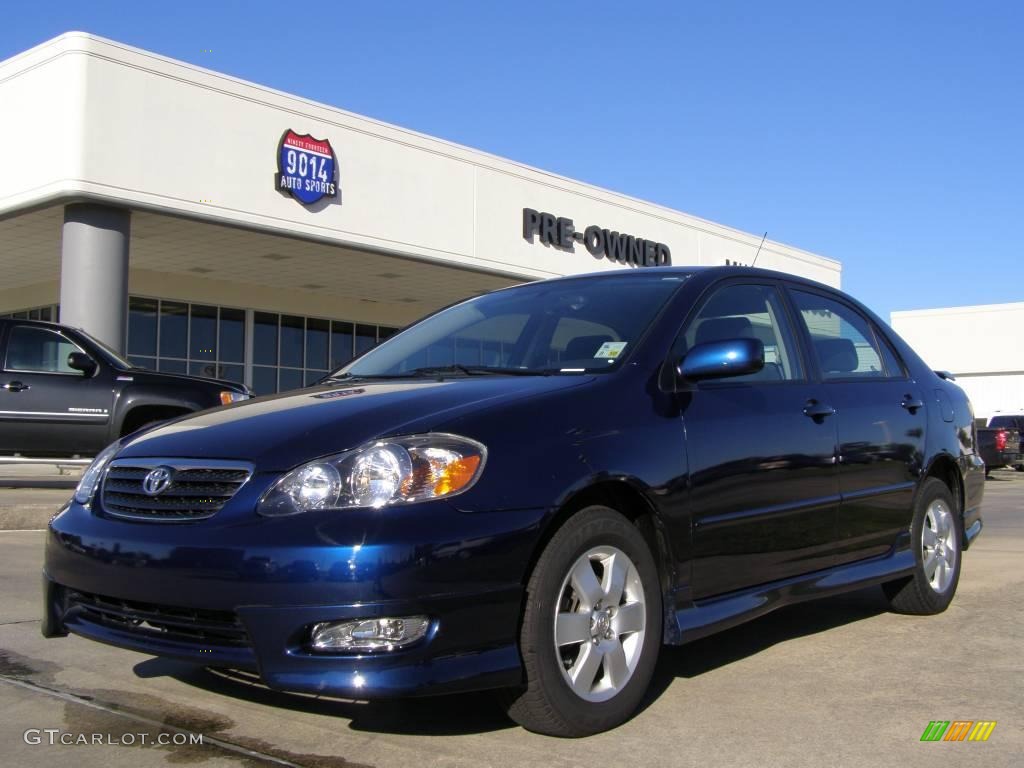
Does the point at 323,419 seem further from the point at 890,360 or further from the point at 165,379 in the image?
the point at 165,379

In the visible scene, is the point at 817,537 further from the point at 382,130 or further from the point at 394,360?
A: the point at 382,130

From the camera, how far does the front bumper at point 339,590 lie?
9.88 feet

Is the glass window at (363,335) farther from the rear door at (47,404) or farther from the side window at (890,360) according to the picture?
the side window at (890,360)

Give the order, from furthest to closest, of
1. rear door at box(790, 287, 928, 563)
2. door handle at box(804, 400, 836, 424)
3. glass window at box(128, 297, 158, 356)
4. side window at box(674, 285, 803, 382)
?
glass window at box(128, 297, 158, 356)
rear door at box(790, 287, 928, 563)
door handle at box(804, 400, 836, 424)
side window at box(674, 285, 803, 382)

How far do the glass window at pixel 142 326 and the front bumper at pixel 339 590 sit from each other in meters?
22.7

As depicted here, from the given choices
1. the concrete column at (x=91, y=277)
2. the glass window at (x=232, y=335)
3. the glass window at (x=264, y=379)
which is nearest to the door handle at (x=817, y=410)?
the concrete column at (x=91, y=277)

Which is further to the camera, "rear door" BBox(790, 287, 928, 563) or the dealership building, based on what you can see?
the dealership building

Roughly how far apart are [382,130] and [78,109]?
652 cm

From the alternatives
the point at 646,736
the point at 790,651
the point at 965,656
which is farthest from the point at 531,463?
the point at 965,656

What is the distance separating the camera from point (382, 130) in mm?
21750

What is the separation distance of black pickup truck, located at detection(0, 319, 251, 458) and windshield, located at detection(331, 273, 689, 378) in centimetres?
644

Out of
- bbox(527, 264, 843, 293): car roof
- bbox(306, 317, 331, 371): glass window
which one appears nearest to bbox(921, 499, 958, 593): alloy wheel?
bbox(527, 264, 843, 293): car roof

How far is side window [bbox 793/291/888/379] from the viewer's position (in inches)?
200

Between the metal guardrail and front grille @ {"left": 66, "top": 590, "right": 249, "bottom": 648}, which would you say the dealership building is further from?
front grille @ {"left": 66, "top": 590, "right": 249, "bottom": 648}
